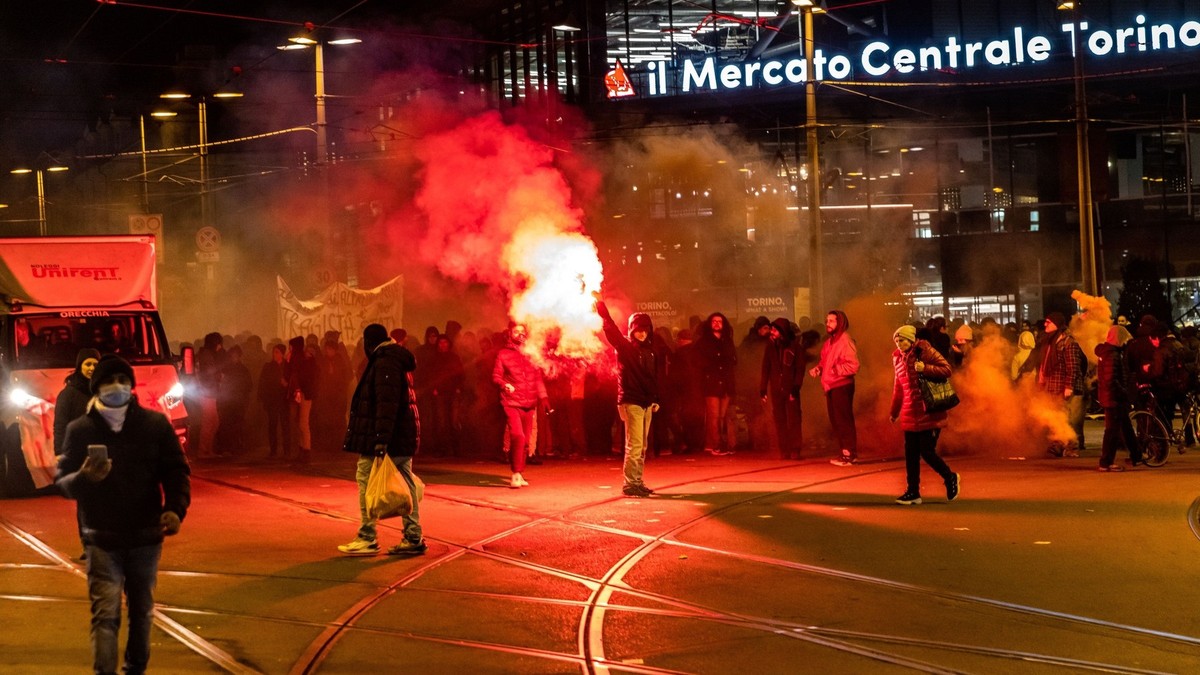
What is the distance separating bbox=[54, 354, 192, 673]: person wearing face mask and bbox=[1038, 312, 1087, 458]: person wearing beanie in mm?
12713

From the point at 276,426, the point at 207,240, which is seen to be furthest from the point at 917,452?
the point at 207,240

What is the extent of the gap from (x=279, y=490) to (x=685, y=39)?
81.8 feet

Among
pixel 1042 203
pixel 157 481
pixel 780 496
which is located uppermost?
pixel 1042 203

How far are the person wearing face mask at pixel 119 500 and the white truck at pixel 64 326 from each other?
371 inches

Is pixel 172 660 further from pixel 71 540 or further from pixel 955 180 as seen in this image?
pixel 955 180

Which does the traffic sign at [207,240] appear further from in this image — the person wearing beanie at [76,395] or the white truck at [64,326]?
the person wearing beanie at [76,395]

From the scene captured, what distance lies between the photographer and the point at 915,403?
12438 mm

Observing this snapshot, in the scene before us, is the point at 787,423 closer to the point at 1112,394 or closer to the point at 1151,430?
the point at 1112,394

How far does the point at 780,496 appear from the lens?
13508 mm

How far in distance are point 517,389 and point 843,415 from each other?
4.39m

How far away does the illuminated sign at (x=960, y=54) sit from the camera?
3284 cm

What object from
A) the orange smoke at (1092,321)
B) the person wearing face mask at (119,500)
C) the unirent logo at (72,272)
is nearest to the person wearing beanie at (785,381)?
the orange smoke at (1092,321)

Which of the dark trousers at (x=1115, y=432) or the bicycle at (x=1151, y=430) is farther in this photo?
the bicycle at (x=1151, y=430)

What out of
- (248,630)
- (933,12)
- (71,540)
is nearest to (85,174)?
(933,12)
